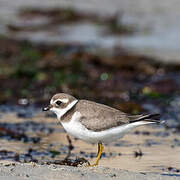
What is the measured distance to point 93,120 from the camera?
6672 mm

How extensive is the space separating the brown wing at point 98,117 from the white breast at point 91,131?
5 centimetres

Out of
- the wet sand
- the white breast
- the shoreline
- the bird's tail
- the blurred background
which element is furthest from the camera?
the blurred background

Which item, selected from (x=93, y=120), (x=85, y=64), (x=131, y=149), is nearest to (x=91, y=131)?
(x=93, y=120)

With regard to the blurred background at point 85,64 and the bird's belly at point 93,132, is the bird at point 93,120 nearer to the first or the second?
the bird's belly at point 93,132

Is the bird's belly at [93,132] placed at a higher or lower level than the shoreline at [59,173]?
higher

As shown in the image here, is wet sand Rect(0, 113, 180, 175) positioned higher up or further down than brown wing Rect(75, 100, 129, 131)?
further down

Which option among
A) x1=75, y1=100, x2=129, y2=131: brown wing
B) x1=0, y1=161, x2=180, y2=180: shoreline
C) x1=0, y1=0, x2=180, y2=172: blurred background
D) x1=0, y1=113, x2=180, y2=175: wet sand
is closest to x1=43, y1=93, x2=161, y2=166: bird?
x1=75, y1=100, x2=129, y2=131: brown wing

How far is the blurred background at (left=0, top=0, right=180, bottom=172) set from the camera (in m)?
9.11

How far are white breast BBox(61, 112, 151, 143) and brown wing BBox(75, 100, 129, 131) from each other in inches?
1.8

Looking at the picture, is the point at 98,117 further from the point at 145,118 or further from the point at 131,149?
the point at 131,149

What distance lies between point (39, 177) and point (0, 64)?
7627 mm

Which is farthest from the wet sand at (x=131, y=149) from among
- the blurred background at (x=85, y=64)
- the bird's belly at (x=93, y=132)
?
the bird's belly at (x=93, y=132)

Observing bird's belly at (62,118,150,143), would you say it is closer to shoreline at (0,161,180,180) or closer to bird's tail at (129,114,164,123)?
bird's tail at (129,114,164,123)

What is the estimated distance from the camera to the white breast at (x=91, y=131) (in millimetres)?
6598
